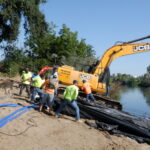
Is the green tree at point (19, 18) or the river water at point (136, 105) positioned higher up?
the green tree at point (19, 18)

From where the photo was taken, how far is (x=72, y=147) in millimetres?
6676

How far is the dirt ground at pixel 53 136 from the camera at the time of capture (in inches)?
253

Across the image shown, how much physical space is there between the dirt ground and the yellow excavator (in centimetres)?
511

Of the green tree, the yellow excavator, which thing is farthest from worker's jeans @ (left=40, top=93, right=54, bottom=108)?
the green tree

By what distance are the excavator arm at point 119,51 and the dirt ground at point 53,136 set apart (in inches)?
256

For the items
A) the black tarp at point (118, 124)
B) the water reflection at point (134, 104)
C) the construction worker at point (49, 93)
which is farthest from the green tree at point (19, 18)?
the black tarp at point (118, 124)

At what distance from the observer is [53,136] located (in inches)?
285

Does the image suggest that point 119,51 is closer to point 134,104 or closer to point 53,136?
point 53,136

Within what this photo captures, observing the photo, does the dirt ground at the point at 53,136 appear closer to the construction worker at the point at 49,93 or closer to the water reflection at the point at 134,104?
the construction worker at the point at 49,93

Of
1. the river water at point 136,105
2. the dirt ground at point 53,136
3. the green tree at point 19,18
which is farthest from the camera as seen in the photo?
the green tree at point 19,18

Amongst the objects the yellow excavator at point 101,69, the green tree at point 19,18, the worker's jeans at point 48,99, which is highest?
the green tree at point 19,18

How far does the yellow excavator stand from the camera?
46.6ft

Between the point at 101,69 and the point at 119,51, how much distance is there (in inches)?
68.1

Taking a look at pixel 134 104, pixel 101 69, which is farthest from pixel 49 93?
pixel 134 104
